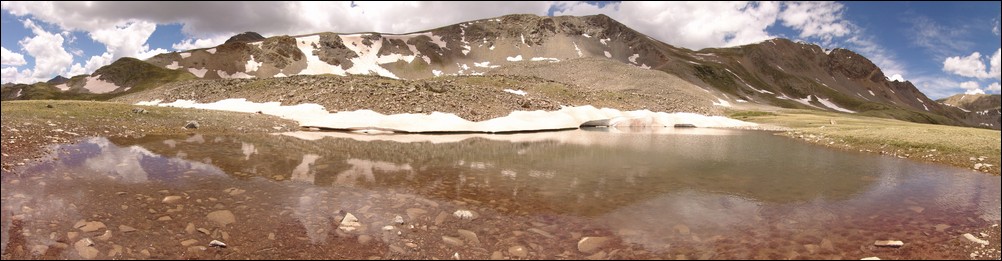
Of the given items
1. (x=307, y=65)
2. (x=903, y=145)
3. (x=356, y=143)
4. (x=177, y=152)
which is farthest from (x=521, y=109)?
(x=307, y=65)

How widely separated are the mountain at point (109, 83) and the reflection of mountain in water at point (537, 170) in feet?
491

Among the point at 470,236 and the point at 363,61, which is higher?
the point at 363,61

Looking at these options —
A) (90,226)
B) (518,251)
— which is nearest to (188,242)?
(90,226)

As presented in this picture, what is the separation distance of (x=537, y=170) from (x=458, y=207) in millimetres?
9458

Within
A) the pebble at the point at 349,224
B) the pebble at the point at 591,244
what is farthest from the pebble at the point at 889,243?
the pebble at the point at 349,224

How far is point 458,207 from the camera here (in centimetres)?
1462

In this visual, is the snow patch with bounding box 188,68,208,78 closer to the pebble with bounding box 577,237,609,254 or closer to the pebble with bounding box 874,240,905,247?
the pebble with bounding box 577,237,609,254

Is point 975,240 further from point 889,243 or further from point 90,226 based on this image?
point 90,226

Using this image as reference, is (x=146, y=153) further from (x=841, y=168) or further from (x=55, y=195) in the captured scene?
(x=841, y=168)

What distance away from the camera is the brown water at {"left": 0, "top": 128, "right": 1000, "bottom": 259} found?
34.8 ft

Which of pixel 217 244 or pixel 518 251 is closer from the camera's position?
pixel 217 244

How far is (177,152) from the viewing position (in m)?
23.3

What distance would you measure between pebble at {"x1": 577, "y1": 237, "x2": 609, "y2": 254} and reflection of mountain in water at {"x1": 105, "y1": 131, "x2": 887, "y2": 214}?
2.86m

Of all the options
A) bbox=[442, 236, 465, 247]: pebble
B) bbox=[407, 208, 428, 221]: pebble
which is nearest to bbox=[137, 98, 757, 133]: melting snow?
bbox=[407, 208, 428, 221]: pebble
